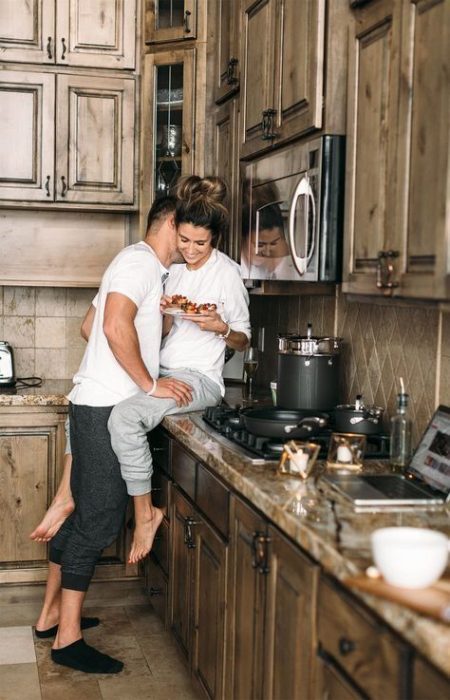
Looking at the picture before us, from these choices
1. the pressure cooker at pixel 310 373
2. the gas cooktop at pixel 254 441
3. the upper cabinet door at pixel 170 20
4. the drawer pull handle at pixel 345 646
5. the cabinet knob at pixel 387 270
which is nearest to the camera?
the drawer pull handle at pixel 345 646

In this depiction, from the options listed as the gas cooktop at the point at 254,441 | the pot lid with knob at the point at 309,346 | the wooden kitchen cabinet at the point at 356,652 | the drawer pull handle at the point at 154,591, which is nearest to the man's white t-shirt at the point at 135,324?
the gas cooktop at the point at 254,441

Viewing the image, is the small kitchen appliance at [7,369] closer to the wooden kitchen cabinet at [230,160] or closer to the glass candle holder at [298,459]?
the wooden kitchen cabinet at [230,160]

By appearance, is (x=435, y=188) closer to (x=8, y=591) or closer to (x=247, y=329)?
(x=247, y=329)

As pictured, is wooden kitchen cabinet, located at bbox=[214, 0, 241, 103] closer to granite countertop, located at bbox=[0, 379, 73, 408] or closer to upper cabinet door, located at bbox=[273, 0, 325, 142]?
upper cabinet door, located at bbox=[273, 0, 325, 142]

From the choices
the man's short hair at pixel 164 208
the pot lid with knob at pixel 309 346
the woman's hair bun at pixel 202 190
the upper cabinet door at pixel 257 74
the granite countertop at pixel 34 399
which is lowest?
the granite countertop at pixel 34 399

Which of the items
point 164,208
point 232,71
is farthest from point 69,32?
point 164,208

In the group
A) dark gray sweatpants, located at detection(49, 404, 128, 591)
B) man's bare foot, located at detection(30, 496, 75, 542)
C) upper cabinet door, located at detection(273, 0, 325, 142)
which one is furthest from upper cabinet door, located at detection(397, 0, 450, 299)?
man's bare foot, located at detection(30, 496, 75, 542)

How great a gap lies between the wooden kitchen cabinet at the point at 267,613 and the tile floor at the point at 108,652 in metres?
0.80

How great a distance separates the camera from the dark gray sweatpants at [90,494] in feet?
10.3

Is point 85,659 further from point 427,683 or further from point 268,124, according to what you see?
point 427,683

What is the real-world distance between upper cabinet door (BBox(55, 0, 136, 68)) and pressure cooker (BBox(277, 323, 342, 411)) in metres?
1.96

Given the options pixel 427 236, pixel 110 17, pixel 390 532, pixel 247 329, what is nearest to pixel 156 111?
pixel 110 17

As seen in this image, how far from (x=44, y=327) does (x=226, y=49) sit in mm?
1648

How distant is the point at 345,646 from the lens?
62.7 inches
